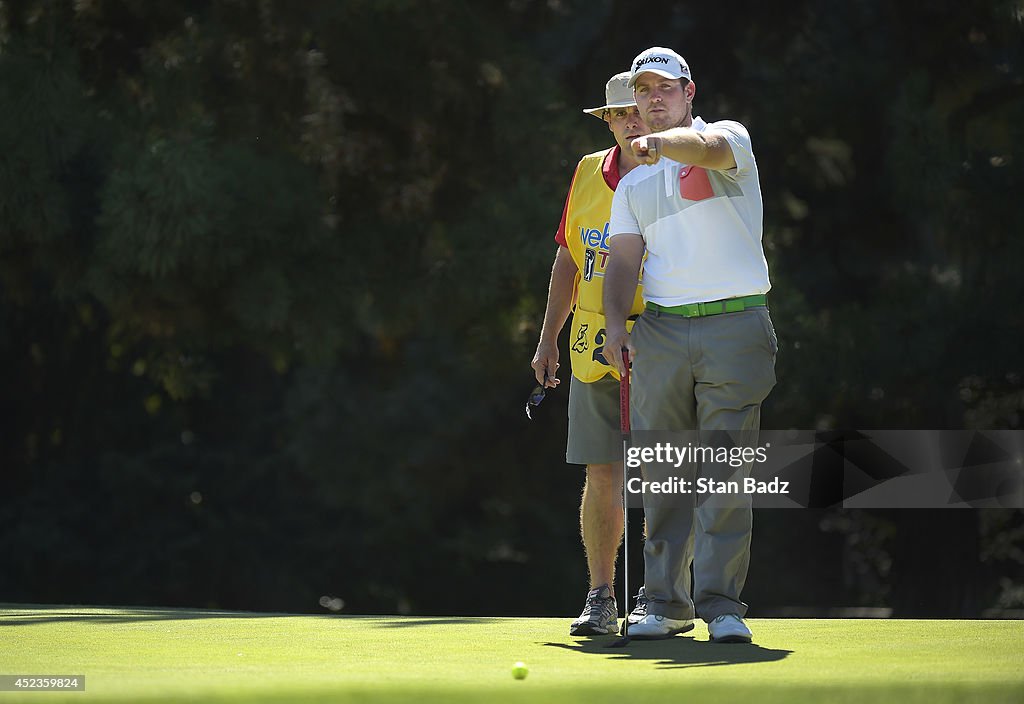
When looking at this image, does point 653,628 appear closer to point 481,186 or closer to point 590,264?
point 590,264

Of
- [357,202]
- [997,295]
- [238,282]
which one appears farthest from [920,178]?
[238,282]

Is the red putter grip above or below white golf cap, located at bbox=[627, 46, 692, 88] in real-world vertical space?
below

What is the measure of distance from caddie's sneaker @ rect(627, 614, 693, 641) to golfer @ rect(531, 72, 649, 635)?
0.31m

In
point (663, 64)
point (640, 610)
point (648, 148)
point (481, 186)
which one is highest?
point (481, 186)

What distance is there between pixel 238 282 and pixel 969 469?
14.4 feet

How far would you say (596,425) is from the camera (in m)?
4.73

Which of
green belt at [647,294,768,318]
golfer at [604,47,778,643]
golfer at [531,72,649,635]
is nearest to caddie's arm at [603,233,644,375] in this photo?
golfer at [604,47,778,643]

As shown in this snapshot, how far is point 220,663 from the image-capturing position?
3805mm

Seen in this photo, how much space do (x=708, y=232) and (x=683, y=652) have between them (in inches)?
42.1

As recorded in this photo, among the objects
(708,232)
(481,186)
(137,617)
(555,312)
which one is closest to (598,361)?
(555,312)

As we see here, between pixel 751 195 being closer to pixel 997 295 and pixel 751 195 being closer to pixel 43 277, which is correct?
pixel 997 295

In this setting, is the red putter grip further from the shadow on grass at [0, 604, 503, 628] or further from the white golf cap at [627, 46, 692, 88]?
the shadow on grass at [0, 604, 503, 628]

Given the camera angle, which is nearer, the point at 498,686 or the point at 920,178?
the point at 498,686

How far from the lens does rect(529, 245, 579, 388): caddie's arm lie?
16.2ft
